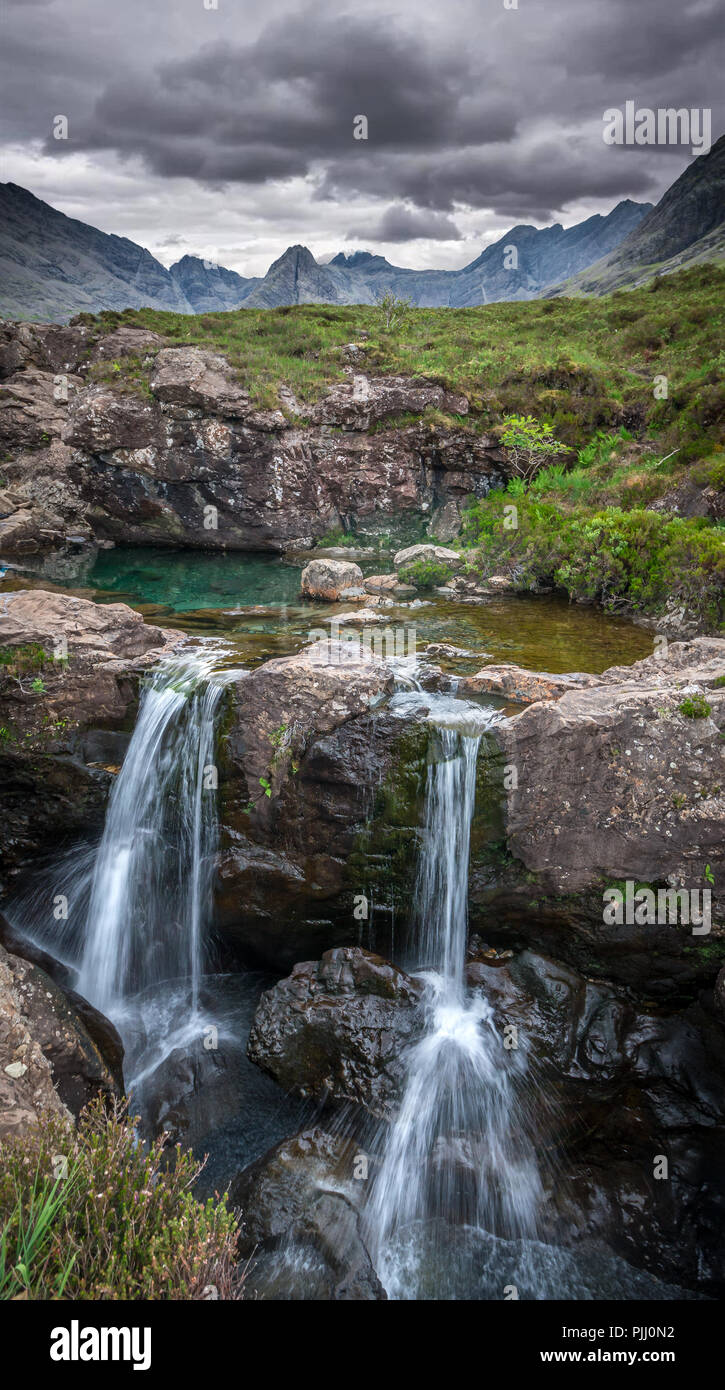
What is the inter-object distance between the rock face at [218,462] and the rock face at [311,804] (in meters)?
15.9

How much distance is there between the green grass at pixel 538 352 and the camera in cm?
2083

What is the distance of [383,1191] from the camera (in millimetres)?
6078

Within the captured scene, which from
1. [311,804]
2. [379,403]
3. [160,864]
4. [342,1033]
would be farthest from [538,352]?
[342,1033]

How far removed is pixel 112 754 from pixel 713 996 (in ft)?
26.9

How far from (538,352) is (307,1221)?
2926 centimetres

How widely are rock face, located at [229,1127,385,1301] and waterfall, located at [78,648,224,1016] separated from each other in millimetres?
2908

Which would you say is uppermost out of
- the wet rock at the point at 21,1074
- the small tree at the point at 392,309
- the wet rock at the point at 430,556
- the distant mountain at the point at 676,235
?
the distant mountain at the point at 676,235

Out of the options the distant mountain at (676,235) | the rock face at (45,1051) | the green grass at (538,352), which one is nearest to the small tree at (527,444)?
the green grass at (538,352)

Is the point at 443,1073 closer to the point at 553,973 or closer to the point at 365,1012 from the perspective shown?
the point at 365,1012

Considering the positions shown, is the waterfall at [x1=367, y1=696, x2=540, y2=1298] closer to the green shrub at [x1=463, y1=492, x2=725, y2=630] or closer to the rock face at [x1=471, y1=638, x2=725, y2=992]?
the rock face at [x1=471, y1=638, x2=725, y2=992]

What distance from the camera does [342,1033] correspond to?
686cm

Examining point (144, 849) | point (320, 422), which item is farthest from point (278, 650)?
point (320, 422)

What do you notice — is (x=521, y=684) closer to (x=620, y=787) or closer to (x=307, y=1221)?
(x=620, y=787)

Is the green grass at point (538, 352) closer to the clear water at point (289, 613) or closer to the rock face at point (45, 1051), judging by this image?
the clear water at point (289, 613)
